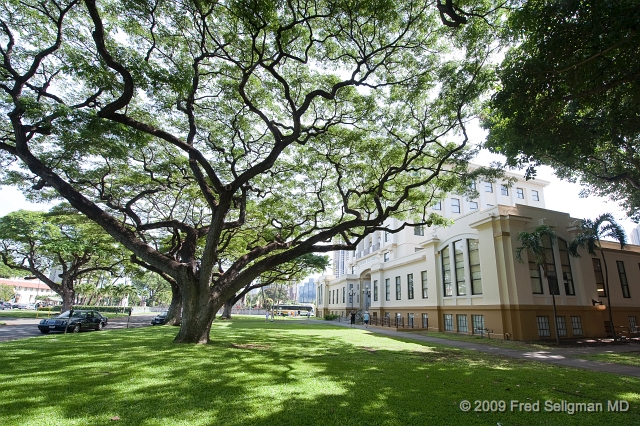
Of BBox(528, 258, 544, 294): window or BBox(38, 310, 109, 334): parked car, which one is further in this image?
BBox(528, 258, 544, 294): window

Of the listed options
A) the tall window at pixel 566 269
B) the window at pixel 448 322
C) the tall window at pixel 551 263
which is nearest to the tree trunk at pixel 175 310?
the window at pixel 448 322

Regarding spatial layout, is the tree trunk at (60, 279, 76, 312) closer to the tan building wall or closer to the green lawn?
the green lawn

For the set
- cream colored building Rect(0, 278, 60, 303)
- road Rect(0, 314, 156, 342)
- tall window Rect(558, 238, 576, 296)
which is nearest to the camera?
road Rect(0, 314, 156, 342)

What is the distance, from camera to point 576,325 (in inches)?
769

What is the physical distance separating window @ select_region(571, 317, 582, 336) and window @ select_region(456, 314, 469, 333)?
581 cm

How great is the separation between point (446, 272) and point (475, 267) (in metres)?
3.01

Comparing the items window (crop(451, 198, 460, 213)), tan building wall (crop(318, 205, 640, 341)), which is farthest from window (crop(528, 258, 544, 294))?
window (crop(451, 198, 460, 213))

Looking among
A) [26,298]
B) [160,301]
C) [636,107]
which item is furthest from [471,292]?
[26,298]

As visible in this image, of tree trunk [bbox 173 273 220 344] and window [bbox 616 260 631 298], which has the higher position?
window [bbox 616 260 631 298]

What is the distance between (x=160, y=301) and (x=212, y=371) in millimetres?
93885

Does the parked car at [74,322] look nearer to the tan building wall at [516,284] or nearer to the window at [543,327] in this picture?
the tan building wall at [516,284]

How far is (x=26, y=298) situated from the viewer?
9294cm

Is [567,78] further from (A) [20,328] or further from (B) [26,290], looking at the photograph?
(B) [26,290]

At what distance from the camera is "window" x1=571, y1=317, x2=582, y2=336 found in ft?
63.6
